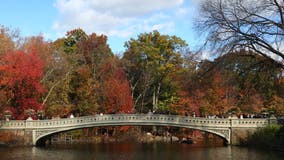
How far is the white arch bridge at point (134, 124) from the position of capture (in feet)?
98.8

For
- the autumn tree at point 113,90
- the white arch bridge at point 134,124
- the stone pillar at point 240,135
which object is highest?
the autumn tree at point 113,90

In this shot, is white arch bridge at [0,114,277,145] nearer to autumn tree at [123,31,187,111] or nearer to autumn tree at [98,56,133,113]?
autumn tree at [98,56,133,113]

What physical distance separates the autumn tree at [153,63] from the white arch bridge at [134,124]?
33.8 feet

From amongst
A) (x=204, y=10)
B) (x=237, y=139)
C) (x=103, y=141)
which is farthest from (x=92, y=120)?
(x=204, y=10)

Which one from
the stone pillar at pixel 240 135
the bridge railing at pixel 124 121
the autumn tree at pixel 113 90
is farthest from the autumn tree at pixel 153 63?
the stone pillar at pixel 240 135

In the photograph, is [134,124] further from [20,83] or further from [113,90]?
[20,83]

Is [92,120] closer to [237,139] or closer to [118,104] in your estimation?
[118,104]

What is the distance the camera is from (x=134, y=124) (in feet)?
102

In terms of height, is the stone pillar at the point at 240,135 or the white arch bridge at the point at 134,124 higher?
the white arch bridge at the point at 134,124

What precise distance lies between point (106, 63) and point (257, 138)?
17.5m

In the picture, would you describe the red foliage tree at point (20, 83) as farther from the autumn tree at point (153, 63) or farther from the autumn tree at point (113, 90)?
the autumn tree at point (153, 63)

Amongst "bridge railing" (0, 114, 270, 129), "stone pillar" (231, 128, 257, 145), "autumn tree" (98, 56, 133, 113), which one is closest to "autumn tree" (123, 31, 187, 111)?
"autumn tree" (98, 56, 133, 113)

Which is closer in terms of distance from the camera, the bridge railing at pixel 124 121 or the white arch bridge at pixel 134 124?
the white arch bridge at pixel 134 124

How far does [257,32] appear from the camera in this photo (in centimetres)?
1722
